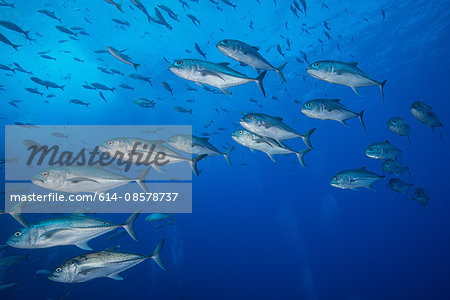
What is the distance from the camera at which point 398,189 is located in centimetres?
682

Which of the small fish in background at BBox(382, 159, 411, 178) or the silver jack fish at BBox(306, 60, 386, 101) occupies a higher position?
the silver jack fish at BBox(306, 60, 386, 101)

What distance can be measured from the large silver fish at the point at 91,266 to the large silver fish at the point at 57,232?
31cm

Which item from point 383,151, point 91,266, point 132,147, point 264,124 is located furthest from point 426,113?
point 91,266

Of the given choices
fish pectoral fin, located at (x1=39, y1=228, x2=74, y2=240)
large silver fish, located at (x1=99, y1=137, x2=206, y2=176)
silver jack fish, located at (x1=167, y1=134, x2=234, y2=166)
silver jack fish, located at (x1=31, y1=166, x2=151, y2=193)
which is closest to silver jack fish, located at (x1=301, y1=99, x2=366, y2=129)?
silver jack fish, located at (x1=167, y1=134, x2=234, y2=166)

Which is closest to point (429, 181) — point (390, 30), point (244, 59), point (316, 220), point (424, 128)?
point (424, 128)

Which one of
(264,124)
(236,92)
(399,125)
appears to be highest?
(236,92)

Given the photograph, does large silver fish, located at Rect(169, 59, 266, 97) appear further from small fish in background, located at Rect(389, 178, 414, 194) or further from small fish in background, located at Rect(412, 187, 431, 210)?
small fish in background, located at Rect(412, 187, 431, 210)

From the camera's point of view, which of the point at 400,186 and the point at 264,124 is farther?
the point at 400,186

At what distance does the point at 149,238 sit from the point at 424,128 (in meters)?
59.2

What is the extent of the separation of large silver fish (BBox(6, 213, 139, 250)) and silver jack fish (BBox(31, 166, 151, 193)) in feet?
1.58

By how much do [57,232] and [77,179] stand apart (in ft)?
2.55

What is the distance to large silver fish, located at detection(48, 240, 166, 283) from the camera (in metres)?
3.08

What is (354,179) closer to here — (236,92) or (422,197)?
(422,197)

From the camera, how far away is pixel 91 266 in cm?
310
